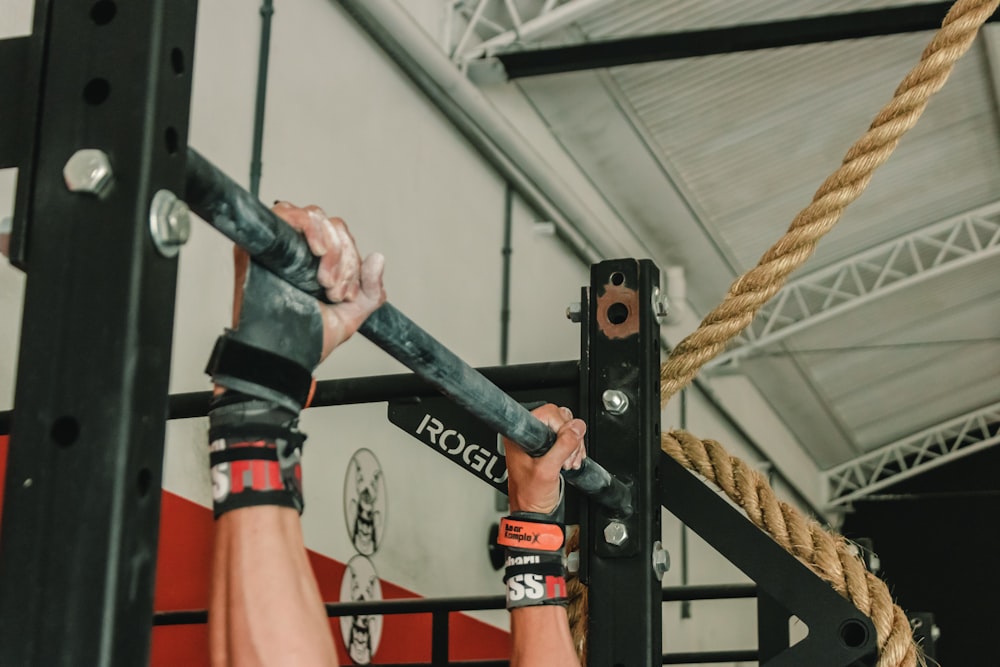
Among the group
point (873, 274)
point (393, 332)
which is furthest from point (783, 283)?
point (873, 274)

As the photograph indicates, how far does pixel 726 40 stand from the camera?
5742 millimetres

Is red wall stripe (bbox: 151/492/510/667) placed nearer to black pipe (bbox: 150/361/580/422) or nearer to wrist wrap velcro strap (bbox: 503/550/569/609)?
black pipe (bbox: 150/361/580/422)

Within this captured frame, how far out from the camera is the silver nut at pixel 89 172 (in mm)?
689

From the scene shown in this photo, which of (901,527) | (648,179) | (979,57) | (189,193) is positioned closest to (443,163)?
(648,179)

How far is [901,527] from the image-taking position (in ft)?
45.4

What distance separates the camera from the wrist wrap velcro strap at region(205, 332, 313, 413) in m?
0.86

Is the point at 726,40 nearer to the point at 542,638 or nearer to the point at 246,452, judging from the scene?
the point at 542,638

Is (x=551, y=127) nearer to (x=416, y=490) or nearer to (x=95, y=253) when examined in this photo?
(x=416, y=490)

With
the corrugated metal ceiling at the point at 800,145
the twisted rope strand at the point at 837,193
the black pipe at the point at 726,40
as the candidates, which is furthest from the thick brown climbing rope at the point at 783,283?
the corrugated metal ceiling at the point at 800,145

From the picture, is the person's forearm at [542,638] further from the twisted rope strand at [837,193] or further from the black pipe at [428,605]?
the black pipe at [428,605]

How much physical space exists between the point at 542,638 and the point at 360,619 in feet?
10.5

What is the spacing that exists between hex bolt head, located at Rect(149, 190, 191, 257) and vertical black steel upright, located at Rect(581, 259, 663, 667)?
0.93 meters

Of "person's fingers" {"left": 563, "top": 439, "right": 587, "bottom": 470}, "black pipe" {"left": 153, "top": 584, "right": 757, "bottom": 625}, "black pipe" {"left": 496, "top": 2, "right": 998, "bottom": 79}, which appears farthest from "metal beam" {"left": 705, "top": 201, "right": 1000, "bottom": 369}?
"person's fingers" {"left": 563, "top": 439, "right": 587, "bottom": 470}

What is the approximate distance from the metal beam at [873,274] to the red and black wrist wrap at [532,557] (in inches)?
299
